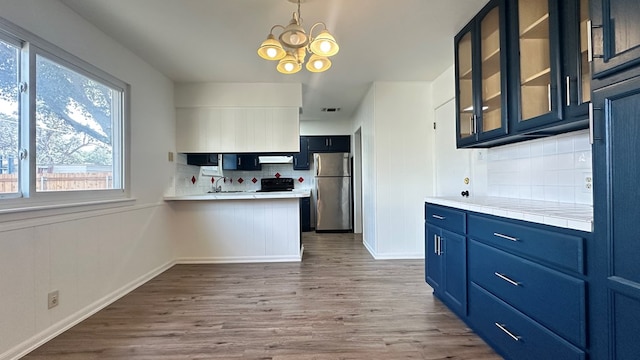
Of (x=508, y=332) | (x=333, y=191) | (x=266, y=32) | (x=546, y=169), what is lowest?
(x=508, y=332)

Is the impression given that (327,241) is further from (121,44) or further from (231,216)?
(121,44)

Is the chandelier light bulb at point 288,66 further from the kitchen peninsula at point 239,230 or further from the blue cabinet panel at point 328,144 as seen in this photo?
the blue cabinet panel at point 328,144

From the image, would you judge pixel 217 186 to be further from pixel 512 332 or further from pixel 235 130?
pixel 512 332

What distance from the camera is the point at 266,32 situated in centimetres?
251

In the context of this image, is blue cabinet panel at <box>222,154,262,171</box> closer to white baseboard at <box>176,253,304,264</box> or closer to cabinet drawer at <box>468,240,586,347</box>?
white baseboard at <box>176,253,304,264</box>

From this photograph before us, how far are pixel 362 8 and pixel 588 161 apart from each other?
1.79m

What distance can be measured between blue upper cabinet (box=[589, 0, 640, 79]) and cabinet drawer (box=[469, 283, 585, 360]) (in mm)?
1098

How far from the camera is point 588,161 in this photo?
172 cm

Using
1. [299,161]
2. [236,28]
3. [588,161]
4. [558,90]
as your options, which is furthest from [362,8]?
[299,161]

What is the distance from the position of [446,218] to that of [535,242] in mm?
899

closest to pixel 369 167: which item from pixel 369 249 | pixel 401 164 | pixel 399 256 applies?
pixel 401 164

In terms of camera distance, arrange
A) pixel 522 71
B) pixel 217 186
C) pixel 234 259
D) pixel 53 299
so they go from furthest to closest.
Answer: pixel 217 186 < pixel 234 259 < pixel 53 299 < pixel 522 71

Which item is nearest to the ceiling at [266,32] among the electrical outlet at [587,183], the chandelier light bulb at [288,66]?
the chandelier light bulb at [288,66]

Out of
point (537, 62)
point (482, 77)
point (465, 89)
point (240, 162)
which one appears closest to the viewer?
point (537, 62)
